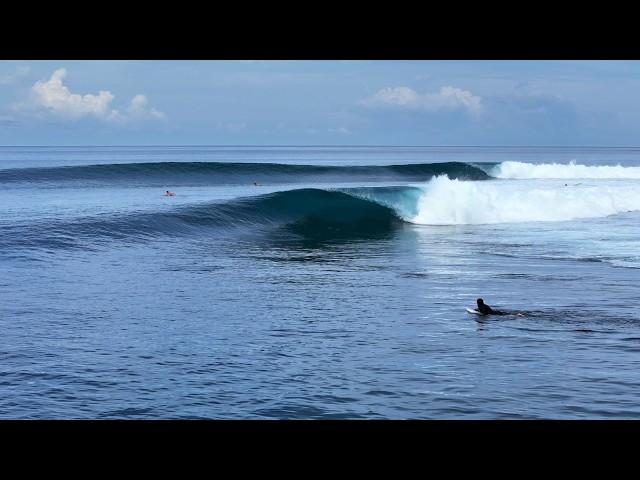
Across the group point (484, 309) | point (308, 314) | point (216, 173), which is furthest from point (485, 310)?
point (216, 173)

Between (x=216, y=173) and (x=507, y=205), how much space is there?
21.2 metres

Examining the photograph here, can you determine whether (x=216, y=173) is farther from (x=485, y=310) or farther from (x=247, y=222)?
(x=485, y=310)

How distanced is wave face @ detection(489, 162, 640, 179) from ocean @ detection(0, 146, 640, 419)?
26.2 m

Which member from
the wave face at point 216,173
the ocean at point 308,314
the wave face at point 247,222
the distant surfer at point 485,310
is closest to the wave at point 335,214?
the wave face at point 247,222

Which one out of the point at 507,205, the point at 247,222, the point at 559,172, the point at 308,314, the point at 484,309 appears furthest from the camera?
the point at 559,172

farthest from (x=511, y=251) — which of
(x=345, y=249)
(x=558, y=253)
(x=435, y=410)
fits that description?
(x=435, y=410)

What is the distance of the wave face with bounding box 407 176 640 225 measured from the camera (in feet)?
95.5

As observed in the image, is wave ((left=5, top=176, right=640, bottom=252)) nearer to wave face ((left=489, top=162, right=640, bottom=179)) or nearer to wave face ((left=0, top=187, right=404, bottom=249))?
wave face ((left=0, top=187, right=404, bottom=249))

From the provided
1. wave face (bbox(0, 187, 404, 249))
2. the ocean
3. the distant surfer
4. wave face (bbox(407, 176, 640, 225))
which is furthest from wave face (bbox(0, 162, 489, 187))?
the distant surfer

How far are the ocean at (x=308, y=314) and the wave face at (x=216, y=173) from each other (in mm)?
13435

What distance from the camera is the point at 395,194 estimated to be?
3241cm

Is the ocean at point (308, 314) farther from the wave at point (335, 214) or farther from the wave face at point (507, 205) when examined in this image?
the wave face at point (507, 205)

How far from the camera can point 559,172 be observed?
5503 cm
